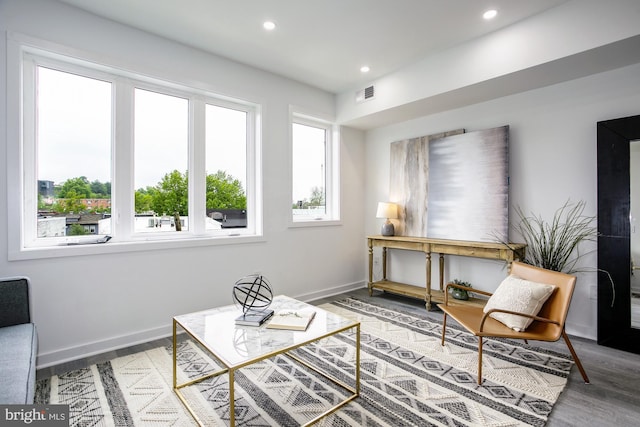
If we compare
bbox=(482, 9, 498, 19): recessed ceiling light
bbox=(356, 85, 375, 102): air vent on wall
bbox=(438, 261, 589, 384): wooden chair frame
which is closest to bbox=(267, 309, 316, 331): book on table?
bbox=(438, 261, 589, 384): wooden chair frame

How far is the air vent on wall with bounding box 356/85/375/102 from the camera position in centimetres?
401

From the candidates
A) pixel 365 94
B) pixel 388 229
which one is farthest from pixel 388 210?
pixel 365 94

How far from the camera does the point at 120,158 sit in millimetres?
2881

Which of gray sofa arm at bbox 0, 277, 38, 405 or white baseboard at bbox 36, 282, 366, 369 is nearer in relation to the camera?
gray sofa arm at bbox 0, 277, 38, 405

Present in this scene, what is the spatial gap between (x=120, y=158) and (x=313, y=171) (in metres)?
2.40

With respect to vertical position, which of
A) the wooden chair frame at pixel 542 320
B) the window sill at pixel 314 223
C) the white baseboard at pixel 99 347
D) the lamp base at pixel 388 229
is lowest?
the white baseboard at pixel 99 347

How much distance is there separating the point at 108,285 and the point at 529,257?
403cm

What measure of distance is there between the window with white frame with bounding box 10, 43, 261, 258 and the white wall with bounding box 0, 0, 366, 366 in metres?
0.18

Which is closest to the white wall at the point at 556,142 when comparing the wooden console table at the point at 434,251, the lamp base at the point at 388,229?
the wooden console table at the point at 434,251

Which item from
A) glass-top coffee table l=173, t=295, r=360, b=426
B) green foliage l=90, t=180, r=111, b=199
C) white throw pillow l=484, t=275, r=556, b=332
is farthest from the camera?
green foliage l=90, t=180, r=111, b=199

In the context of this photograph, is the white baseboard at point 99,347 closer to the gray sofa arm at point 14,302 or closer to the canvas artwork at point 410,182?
the gray sofa arm at point 14,302

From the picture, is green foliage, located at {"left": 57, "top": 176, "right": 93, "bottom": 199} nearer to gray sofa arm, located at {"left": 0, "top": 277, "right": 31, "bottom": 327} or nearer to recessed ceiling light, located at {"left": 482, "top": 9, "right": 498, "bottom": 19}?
gray sofa arm, located at {"left": 0, "top": 277, "right": 31, "bottom": 327}

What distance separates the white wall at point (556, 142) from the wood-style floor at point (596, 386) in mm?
432

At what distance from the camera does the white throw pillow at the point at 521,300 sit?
226cm
